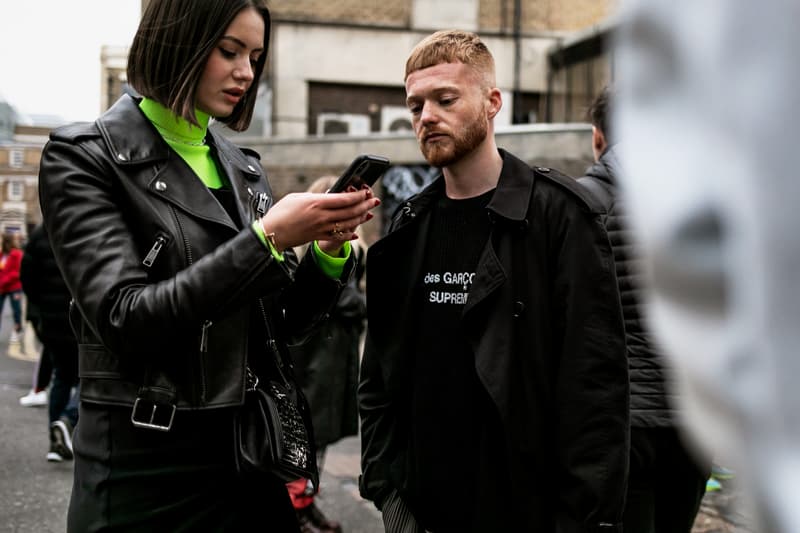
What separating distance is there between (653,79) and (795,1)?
101 mm

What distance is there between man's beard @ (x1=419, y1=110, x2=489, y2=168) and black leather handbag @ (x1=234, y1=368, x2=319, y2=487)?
0.84 m

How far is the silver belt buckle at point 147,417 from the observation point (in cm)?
202

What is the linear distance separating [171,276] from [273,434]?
43cm

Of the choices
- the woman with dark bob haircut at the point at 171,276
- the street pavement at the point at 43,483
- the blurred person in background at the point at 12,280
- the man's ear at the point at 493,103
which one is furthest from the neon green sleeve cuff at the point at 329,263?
the blurred person in background at the point at 12,280

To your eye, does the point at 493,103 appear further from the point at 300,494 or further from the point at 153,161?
the point at 300,494

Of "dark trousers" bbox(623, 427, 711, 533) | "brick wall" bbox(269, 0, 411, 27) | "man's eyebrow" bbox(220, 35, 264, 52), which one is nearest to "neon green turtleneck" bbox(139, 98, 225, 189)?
"man's eyebrow" bbox(220, 35, 264, 52)

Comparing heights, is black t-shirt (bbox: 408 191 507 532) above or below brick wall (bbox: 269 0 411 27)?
below

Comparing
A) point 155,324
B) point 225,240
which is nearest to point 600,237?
point 225,240

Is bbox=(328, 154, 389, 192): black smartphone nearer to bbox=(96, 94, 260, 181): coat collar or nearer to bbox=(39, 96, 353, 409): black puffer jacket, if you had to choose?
bbox=(39, 96, 353, 409): black puffer jacket

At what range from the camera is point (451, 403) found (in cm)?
259

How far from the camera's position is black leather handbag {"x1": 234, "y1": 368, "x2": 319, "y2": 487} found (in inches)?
83.7

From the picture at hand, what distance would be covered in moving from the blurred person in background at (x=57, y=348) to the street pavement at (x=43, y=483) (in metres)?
0.24

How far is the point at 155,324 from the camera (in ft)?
6.37

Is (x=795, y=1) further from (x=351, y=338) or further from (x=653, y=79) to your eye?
(x=351, y=338)
